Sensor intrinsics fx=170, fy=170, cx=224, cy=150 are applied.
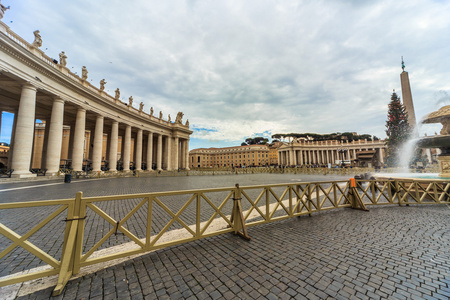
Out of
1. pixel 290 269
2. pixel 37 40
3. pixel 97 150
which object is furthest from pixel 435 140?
pixel 97 150

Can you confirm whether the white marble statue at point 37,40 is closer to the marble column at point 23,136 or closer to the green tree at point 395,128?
the marble column at point 23,136

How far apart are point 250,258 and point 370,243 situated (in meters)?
2.83

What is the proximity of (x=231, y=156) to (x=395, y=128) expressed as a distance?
83.3 m

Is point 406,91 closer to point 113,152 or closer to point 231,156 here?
point 113,152

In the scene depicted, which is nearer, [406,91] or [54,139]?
[54,139]

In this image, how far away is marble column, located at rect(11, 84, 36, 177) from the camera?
15203 millimetres

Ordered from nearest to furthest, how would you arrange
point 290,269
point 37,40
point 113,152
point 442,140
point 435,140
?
1. point 290,269
2. point 442,140
3. point 435,140
4. point 37,40
5. point 113,152

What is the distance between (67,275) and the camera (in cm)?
254

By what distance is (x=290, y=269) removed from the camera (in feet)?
9.28

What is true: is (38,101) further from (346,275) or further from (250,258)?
(346,275)

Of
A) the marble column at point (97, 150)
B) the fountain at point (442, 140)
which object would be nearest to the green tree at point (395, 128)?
the fountain at point (442, 140)

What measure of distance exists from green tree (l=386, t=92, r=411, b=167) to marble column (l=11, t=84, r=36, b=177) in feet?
171

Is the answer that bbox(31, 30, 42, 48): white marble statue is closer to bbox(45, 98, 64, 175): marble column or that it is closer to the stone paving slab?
bbox(45, 98, 64, 175): marble column

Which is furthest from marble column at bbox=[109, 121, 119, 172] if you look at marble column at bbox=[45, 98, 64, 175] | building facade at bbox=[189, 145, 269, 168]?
building facade at bbox=[189, 145, 269, 168]
